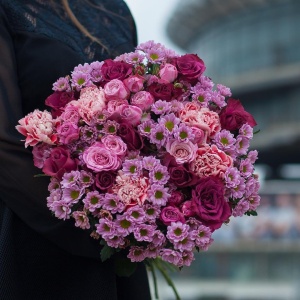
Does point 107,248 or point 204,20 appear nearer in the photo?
point 107,248

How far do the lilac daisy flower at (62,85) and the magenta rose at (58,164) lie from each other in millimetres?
242

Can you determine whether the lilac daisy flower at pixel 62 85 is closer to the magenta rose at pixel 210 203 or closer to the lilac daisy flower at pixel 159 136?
the lilac daisy flower at pixel 159 136

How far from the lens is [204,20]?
165ft

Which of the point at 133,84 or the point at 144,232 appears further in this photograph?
the point at 133,84

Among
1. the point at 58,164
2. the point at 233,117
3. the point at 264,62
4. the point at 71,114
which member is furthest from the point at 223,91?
the point at 264,62

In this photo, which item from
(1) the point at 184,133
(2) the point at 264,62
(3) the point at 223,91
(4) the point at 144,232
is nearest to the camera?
(4) the point at 144,232

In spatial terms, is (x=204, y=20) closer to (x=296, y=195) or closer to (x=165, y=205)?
(x=296, y=195)

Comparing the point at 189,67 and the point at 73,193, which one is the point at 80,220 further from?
the point at 189,67

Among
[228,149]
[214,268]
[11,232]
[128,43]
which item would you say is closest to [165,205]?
[228,149]

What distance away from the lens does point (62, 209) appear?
98.5 inches

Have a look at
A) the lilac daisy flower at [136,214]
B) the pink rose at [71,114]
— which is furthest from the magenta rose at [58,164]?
the lilac daisy flower at [136,214]

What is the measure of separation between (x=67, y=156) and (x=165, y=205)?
1.01ft

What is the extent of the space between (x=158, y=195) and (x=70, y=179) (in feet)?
0.82

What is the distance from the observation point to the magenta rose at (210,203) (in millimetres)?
2525
